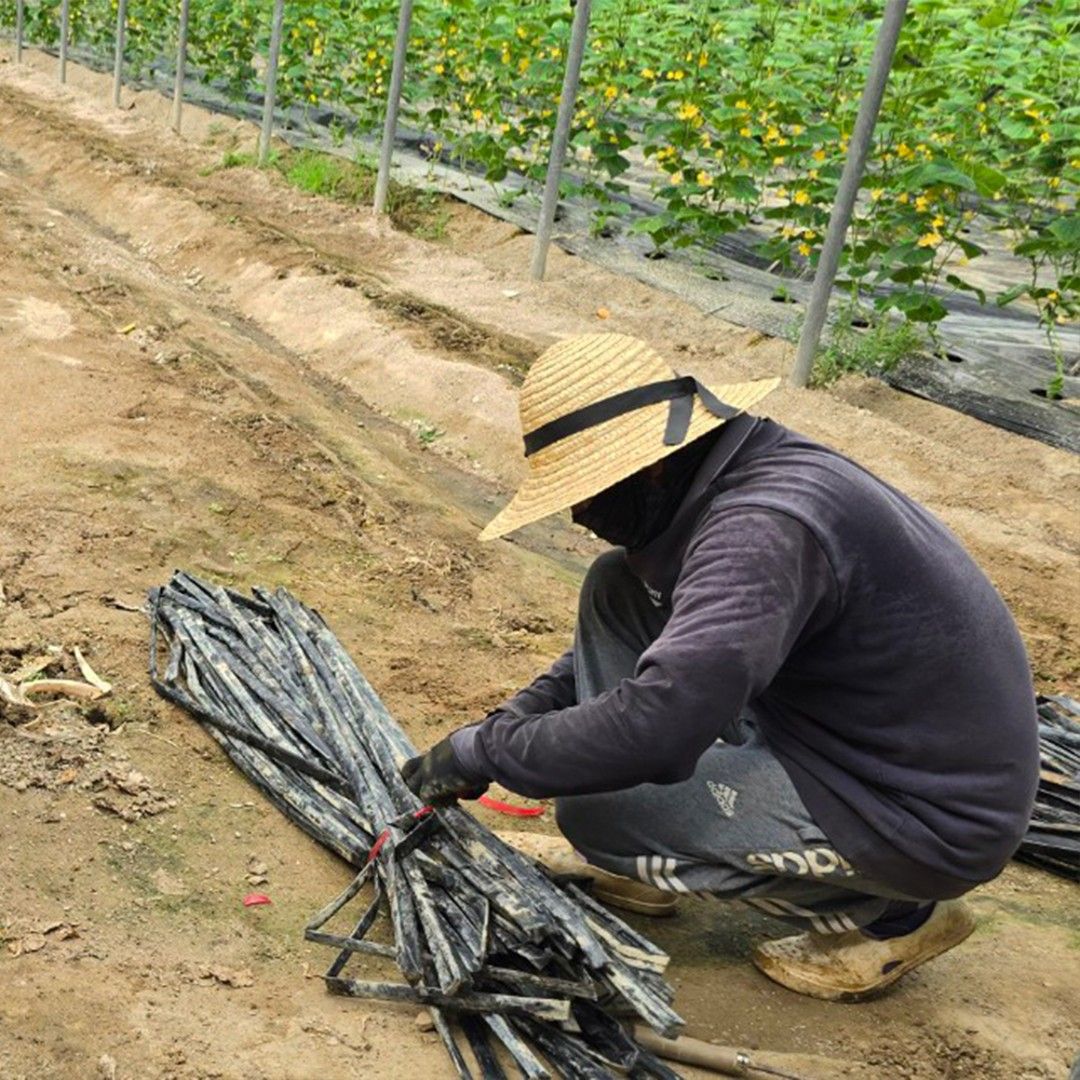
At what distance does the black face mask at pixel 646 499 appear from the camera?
2.72 meters

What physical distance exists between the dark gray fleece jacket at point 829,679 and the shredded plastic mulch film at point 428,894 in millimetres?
305

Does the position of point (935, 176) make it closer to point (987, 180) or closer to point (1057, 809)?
point (987, 180)

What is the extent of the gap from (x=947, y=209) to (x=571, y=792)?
6.11 m

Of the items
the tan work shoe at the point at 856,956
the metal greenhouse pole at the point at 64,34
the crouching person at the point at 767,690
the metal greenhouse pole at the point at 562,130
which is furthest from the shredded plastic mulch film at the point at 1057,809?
the metal greenhouse pole at the point at 64,34

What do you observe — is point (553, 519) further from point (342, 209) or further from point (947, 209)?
point (342, 209)

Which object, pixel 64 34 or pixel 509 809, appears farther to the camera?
pixel 64 34

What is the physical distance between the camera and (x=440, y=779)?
9.86 ft

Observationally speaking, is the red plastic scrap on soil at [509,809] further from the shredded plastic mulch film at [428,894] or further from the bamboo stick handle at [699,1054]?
the bamboo stick handle at [699,1054]

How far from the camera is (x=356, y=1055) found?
2.64 meters

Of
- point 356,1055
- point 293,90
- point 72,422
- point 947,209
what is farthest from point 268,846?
point 293,90

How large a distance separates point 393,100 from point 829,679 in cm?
974

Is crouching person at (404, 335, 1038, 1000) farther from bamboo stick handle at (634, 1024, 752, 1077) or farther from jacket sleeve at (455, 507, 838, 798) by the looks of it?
bamboo stick handle at (634, 1024, 752, 1077)

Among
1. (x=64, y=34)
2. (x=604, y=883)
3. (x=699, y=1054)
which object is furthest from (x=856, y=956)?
(x=64, y=34)

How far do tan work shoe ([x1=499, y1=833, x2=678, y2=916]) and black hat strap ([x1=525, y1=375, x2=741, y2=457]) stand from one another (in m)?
1.09
